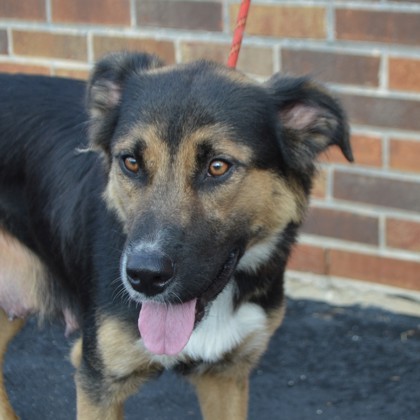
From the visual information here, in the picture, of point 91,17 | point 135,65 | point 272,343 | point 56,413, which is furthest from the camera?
point 91,17

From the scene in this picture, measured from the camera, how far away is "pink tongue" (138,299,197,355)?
3234 millimetres

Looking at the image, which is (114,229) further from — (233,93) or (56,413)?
(56,413)

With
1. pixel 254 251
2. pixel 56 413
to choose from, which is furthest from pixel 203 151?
pixel 56 413

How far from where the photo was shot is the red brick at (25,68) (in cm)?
575

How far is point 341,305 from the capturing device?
5227 mm

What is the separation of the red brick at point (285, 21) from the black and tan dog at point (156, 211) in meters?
1.40

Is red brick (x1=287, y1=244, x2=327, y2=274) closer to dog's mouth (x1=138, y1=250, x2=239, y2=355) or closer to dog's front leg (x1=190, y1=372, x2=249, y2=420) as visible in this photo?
dog's front leg (x1=190, y1=372, x2=249, y2=420)

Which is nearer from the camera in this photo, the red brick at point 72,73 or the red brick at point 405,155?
the red brick at point 405,155

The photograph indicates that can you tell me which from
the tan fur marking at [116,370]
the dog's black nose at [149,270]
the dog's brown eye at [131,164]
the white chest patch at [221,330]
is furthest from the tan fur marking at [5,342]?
the dog's black nose at [149,270]

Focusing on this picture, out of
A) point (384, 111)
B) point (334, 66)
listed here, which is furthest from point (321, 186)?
point (334, 66)

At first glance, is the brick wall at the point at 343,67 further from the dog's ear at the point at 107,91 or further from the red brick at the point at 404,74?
the dog's ear at the point at 107,91

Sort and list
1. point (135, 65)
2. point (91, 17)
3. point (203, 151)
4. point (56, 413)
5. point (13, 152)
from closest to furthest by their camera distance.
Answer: point (203, 151)
point (135, 65)
point (13, 152)
point (56, 413)
point (91, 17)

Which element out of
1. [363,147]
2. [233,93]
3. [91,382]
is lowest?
[91,382]

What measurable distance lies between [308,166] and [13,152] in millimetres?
1337
